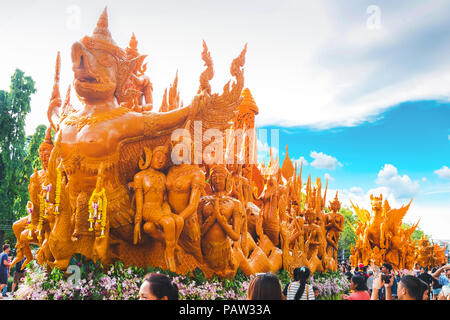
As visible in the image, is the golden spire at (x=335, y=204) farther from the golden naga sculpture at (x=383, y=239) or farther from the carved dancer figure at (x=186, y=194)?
the carved dancer figure at (x=186, y=194)

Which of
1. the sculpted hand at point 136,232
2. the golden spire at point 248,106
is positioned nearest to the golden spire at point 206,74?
the sculpted hand at point 136,232

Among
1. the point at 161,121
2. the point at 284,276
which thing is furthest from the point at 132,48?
the point at 284,276

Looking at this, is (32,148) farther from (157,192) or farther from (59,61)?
(157,192)

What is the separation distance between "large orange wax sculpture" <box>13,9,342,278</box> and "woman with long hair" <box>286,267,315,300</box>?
2.19 metres

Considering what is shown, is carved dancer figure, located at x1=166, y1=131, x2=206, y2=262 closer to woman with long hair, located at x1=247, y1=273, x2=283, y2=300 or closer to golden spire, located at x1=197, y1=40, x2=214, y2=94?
golden spire, located at x1=197, y1=40, x2=214, y2=94

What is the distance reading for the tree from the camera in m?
15.3

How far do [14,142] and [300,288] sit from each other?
1543 centimetres

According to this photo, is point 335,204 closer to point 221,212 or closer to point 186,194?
point 221,212

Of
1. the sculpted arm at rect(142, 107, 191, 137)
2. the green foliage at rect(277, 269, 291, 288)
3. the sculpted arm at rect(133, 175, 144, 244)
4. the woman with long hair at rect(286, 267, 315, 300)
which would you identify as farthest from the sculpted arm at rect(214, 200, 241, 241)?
the woman with long hair at rect(286, 267, 315, 300)

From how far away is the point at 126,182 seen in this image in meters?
5.71

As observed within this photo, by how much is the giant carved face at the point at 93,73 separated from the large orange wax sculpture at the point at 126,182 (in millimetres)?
14

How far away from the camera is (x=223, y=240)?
19.2 ft

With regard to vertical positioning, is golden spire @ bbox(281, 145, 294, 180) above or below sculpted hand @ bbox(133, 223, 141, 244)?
above

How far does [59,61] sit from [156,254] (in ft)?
11.9
